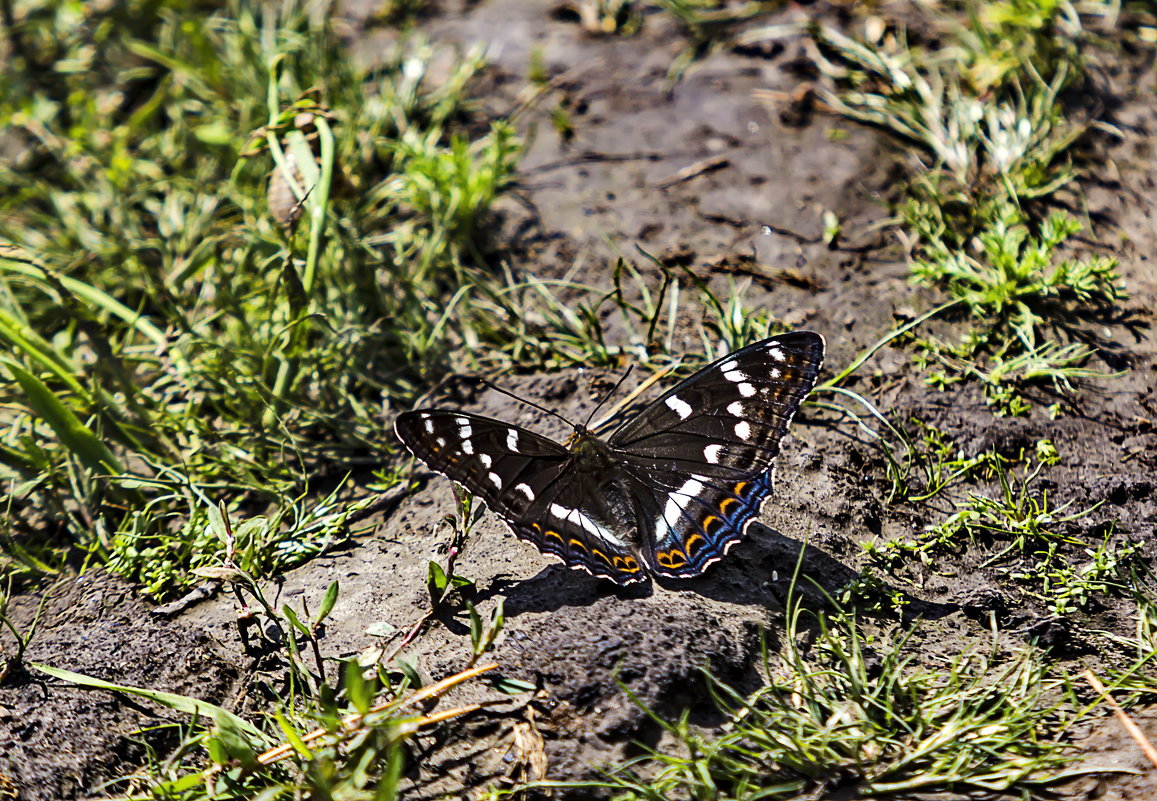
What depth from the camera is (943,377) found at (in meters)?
2.82

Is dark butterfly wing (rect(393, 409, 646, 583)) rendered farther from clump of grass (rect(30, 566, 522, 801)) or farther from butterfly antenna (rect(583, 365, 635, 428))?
clump of grass (rect(30, 566, 522, 801))

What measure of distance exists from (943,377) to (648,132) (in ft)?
5.87

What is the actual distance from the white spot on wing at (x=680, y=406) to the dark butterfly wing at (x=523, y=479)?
31 centimetres

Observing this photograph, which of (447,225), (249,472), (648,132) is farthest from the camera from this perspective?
(648,132)

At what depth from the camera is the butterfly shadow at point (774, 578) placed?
91.8 inches

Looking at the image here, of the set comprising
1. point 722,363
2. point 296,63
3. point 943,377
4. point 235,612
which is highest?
point 296,63

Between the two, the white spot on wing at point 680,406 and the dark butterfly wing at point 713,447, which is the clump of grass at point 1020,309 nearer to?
the dark butterfly wing at point 713,447

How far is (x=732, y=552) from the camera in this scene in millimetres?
2412

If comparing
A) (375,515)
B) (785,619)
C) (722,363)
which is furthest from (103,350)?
(785,619)

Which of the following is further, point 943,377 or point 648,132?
point 648,132

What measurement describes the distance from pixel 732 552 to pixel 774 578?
0.13m

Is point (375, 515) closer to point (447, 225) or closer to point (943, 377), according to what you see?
point (447, 225)

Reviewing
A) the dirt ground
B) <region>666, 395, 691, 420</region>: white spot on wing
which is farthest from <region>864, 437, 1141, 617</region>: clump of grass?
<region>666, 395, 691, 420</region>: white spot on wing

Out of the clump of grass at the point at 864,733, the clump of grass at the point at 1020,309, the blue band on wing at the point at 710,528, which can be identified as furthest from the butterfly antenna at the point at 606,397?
the clump of grass at the point at 1020,309
